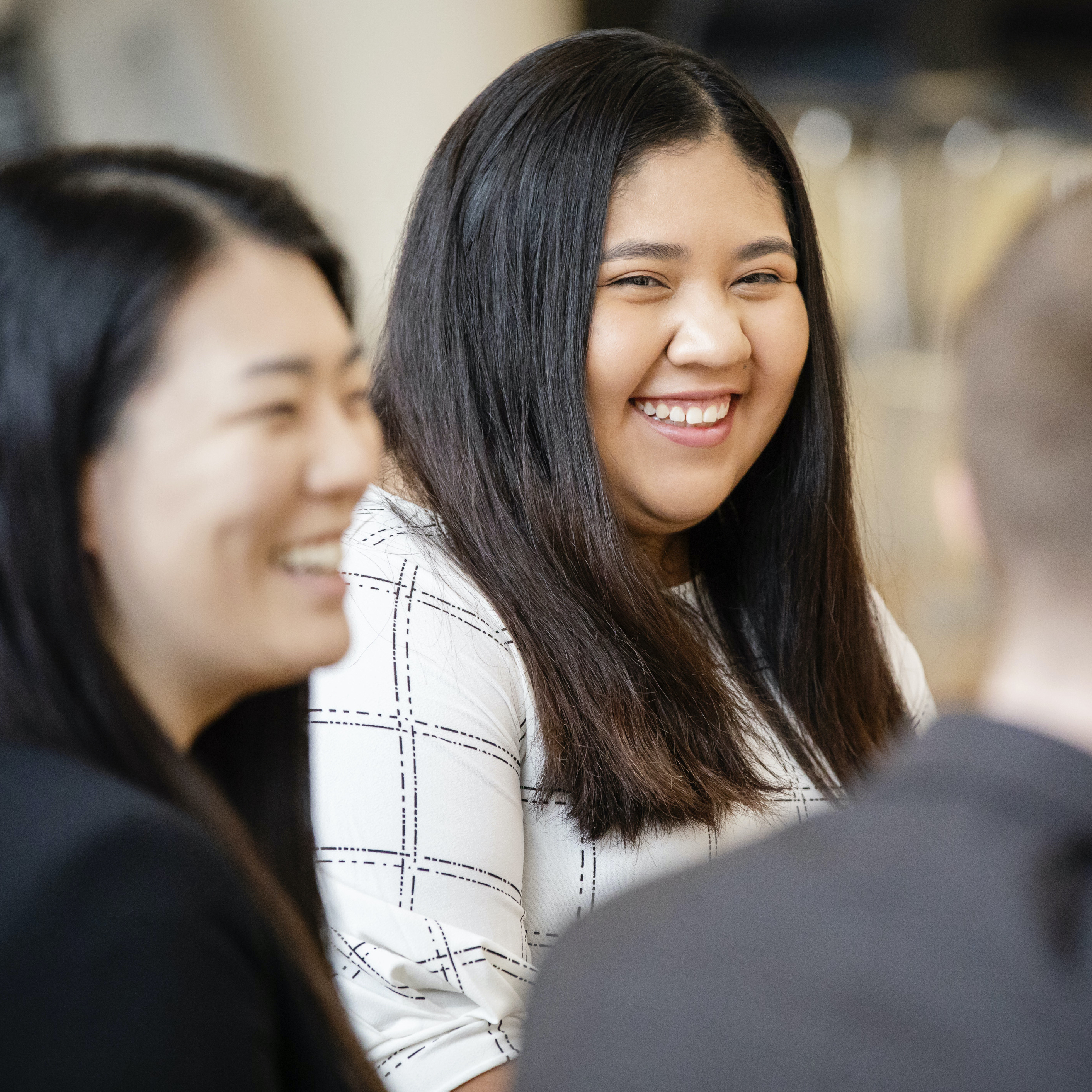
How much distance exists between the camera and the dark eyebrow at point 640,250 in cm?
132

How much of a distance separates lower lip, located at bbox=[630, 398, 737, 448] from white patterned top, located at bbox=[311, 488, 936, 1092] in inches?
11.9

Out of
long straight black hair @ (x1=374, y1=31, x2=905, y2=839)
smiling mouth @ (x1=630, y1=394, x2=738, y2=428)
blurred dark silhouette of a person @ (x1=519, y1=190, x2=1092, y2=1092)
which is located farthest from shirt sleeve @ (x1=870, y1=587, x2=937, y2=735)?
blurred dark silhouette of a person @ (x1=519, y1=190, x2=1092, y2=1092)

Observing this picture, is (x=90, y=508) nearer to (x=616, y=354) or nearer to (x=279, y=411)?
(x=279, y=411)

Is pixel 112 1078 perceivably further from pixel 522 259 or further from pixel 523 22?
pixel 523 22

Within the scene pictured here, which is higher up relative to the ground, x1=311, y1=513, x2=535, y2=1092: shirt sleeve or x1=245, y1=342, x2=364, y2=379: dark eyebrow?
x1=245, y1=342, x2=364, y2=379: dark eyebrow

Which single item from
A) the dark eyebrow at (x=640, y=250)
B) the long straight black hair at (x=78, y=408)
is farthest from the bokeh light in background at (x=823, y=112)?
the long straight black hair at (x=78, y=408)

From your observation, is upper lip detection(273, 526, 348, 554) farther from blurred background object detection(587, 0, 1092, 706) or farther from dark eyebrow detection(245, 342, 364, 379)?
blurred background object detection(587, 0, 1092, 706)

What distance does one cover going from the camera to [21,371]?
2.32ft

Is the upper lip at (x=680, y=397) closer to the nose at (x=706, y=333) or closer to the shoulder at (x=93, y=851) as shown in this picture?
the nose at (x=706, y=333)

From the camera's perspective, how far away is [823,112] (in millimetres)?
4820

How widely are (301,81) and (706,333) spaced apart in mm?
Result: 2428

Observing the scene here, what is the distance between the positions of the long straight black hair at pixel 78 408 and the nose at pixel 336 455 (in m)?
0.11

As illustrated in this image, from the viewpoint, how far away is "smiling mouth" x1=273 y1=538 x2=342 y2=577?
2.63 ft

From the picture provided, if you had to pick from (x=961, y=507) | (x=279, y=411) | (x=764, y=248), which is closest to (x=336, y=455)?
(x=279, y=411)
